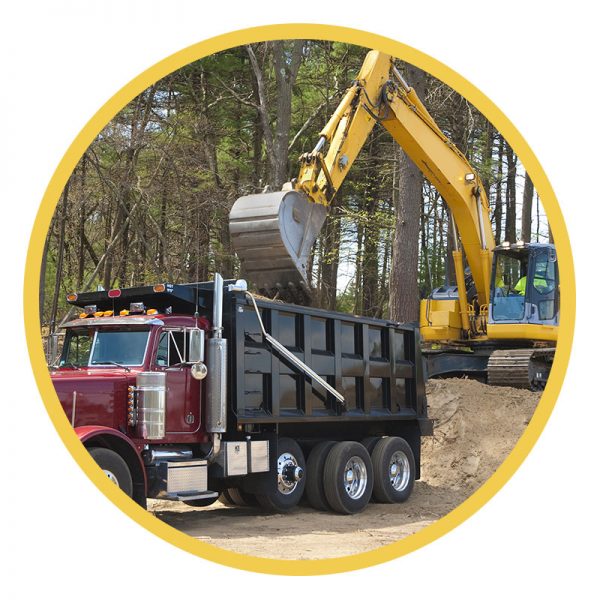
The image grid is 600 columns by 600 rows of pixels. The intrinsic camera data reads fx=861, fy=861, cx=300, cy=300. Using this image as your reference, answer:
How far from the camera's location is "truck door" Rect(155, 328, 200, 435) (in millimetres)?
10422

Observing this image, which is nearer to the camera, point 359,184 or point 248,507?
point 248,507

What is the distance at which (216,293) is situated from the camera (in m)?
10.7

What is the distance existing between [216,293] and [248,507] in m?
3.66

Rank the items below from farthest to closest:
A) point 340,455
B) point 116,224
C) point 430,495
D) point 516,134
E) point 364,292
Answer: point 364,292
point 116,224
point 430,495
point 340,455
point 516,134

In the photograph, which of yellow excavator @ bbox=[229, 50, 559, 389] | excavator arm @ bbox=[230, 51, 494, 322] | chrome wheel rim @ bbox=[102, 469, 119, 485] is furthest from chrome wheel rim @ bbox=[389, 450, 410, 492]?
chrome wheel rim @ bbox=[102, 469, 119, 485]

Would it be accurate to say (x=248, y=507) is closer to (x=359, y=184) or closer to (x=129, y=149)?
(x=129, y=149)

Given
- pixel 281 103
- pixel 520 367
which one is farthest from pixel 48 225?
pixel 281 103

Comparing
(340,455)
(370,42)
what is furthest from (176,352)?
(370,42)

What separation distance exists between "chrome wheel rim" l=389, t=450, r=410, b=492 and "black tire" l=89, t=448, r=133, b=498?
5316mm

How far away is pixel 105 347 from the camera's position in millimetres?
10727

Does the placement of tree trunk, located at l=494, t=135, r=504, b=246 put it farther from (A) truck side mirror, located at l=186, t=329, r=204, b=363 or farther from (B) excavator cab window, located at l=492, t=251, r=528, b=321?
(A) truck side mirror, located at l=186, t=329, r=204, b=363

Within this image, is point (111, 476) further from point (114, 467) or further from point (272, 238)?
point (272, 238)

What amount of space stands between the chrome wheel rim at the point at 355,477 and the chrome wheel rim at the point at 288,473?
88 cm

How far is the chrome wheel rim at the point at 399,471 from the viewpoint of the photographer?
1356cm
